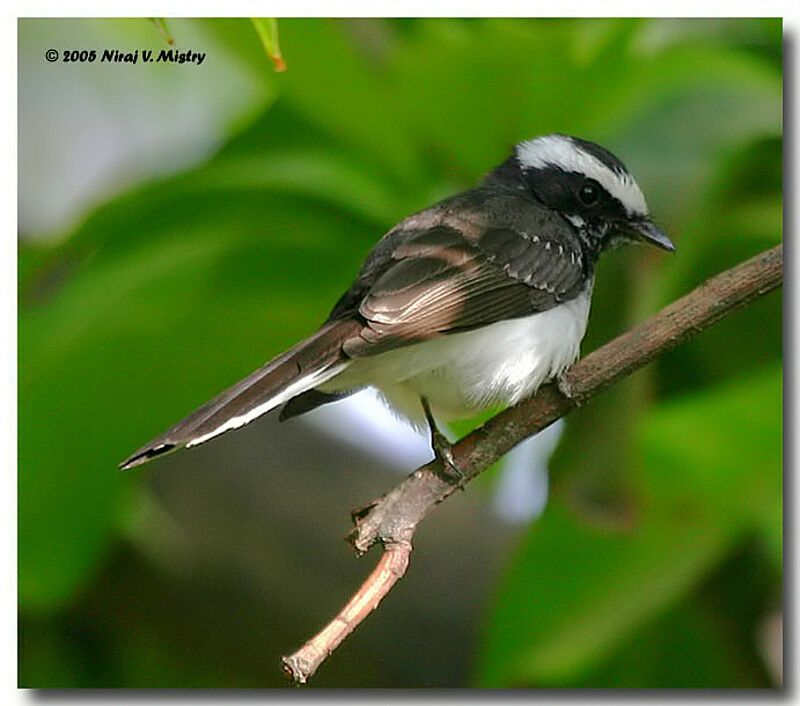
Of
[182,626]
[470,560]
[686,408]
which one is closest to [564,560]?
[686,408]

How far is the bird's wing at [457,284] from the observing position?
4.75 feet

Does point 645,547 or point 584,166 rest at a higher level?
point 584,166

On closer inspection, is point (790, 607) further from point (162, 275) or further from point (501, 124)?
point (162, 275)

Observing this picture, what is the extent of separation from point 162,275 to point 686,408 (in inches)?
31.8

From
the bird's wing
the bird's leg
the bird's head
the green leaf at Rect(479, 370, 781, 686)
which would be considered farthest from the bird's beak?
the bird's leg

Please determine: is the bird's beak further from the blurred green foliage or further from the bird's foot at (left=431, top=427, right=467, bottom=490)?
the bird's foot at (left=431, top=427, right=467, bottom=490)

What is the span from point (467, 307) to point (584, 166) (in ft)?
1.20

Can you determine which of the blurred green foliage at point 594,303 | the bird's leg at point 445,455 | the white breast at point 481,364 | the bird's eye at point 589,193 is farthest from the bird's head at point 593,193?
the bird's leg at point 445,455

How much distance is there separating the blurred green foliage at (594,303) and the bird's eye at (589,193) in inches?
6.5

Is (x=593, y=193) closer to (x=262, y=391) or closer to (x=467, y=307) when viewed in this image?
(x=467, y=307)

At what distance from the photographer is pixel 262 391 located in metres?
1.36

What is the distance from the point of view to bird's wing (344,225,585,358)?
4.75ft

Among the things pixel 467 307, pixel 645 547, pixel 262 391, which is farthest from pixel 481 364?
pixel 645 547
